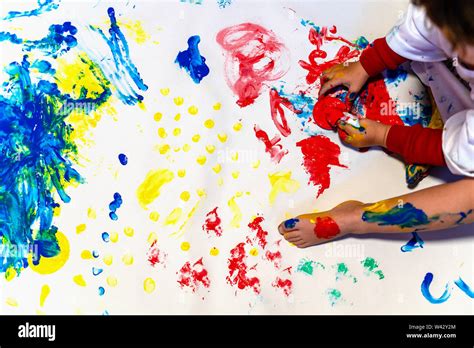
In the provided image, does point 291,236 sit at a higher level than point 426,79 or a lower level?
lower

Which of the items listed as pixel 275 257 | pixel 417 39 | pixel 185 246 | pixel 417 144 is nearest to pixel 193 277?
pixel 185 246

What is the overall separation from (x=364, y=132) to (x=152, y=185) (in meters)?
0.44

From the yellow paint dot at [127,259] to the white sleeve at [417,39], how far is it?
659 millimetres

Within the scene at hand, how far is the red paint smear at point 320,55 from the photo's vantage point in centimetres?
127

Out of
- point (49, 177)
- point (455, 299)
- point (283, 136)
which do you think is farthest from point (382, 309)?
point (49, 177)

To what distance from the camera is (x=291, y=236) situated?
47.3 inches

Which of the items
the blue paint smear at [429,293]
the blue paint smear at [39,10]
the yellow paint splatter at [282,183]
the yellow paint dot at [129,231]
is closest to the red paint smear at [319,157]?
the yellow paint splatter at [282,183]

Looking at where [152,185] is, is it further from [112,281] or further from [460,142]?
[460,142]

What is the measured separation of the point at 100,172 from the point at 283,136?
1.26 ft

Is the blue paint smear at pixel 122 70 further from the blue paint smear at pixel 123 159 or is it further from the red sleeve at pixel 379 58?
the red sleeve at pixel 379 58

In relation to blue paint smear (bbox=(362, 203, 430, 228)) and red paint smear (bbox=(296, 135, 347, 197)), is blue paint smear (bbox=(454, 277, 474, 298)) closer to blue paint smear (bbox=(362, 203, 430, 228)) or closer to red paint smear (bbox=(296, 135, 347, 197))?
blue paint smear (bbox=(362, 203, 430, 228))

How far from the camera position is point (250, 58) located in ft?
4.17
